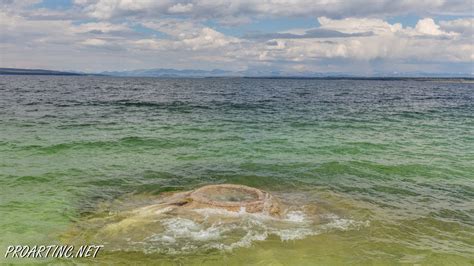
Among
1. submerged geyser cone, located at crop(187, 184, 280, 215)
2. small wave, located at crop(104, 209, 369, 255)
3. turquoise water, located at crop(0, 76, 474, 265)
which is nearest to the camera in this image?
small wave, located at crop(104, 209, 369, 255)

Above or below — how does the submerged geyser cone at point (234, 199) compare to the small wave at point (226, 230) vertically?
above

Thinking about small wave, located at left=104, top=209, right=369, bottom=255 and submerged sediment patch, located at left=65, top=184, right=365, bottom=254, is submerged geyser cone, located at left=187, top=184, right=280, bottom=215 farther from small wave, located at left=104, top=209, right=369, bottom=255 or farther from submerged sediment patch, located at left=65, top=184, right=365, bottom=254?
small wave, located at left=104, top=209, right=369, bottom=255

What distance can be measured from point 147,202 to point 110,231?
9.60 ft

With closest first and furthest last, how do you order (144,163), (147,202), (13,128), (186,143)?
(147,202) → (144,163) → (186,143) → (13,128)

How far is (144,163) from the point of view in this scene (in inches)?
736

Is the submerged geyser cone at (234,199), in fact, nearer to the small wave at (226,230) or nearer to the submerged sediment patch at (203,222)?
the submerged sediment patch at (203,222)

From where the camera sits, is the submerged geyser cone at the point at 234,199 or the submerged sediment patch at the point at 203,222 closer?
the submerged sediment patch at the point at 203,222

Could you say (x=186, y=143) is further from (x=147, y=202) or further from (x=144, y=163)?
(x=147, y=202)

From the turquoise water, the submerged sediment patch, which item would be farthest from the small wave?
the turquoise water

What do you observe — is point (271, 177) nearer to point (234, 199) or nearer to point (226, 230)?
point (234, 199)

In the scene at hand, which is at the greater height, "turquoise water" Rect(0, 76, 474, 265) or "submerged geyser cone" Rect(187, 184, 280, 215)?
"submerged geyser cone" Rect(187, 184, 280, 215)

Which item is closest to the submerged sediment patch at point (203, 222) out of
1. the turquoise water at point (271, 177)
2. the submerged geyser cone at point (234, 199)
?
the submerged geyser cone at point (234, 199)

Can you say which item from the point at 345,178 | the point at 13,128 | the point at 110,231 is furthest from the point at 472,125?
the point at 13,128

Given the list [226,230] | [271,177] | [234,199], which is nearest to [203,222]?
[226,230]
